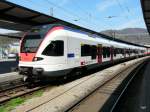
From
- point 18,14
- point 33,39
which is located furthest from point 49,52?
point 18,14

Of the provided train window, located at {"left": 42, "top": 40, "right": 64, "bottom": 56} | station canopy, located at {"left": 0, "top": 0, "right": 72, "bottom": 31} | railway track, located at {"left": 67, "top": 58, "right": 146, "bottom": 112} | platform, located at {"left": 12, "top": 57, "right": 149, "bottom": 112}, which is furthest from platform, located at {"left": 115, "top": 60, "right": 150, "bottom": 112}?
station canopy, located at {"left": 0, "top": 0, "right": 72, "bottom": 31}

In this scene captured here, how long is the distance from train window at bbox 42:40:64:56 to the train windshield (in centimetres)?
55

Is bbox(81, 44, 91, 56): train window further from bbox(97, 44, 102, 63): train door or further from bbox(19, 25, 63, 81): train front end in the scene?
bbox(19, 25, 63, 81): train front end

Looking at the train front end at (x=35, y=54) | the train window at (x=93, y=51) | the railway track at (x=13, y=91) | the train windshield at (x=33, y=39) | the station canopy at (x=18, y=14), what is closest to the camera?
the railway track at (x=13, y=91)

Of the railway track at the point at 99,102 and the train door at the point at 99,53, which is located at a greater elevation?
the train door at the point at 99,53

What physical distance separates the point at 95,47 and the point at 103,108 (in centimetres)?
1078

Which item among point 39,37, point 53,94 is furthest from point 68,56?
point 53,94

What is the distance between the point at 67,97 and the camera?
37.1ft

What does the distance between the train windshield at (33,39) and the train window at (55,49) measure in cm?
55

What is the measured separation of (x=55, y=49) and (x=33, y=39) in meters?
1.36

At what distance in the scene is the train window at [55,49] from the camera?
1306 centimetres

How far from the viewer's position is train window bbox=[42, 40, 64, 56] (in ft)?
42.9

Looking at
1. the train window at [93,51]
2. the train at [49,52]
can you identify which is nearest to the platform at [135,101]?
the train at [49,52]

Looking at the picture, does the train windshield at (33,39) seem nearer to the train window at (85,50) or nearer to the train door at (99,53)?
the train window at (85,50)
